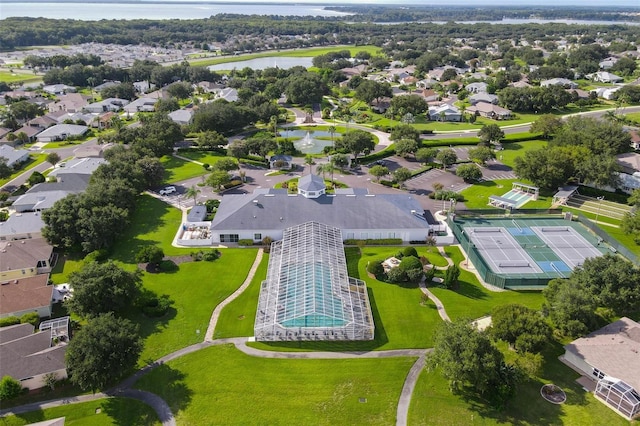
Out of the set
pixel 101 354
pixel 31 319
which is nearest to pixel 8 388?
pixel 101 354

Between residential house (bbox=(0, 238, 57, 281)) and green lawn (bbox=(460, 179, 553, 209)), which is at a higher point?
residential house (bbox=(0, 238, 57, 281))

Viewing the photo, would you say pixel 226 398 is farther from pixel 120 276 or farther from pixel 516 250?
pixel 516 250

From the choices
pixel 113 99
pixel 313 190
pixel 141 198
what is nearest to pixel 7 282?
pixel 141 198

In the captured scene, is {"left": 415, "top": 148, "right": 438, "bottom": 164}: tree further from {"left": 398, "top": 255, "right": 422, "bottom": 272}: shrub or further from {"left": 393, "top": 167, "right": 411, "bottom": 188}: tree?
{"left": 398, "top": 255, "right": 422, "bottom": 272}: shrub

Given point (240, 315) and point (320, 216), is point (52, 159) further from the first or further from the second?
point (240, 315)

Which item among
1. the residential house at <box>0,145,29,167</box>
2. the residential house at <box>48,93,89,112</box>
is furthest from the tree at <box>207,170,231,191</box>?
the residential house at <box>48,93,89,112</box>

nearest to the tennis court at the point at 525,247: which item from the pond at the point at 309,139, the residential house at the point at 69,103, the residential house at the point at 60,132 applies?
the pond at the point at 309,139

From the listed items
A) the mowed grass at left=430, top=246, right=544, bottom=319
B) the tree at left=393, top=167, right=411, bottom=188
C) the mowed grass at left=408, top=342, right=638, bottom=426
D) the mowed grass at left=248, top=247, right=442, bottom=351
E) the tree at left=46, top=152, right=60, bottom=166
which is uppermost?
the tree at left=46, top=152, right=60, bottom=166
